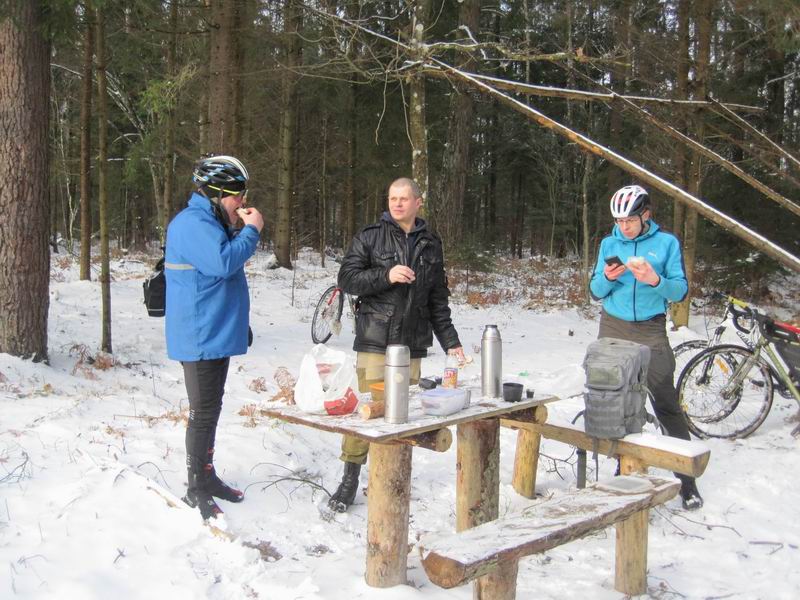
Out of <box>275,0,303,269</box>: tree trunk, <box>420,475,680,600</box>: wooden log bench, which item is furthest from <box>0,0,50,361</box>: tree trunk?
<box>275,0,303,269</box>: tree trunk

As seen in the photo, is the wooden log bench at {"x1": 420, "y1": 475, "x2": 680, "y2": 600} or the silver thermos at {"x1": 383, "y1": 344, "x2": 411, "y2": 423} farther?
the silver thermos at {"x1": 383, "y1": 344, "x2": 411, "y2": 423}

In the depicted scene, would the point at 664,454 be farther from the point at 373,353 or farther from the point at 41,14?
the point at 41,14

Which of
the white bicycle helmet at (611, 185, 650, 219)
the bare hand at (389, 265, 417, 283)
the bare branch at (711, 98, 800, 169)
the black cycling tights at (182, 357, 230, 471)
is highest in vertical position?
the bare branch at (711, 98, 800, 169)

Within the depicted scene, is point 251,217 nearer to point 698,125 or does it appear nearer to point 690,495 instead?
point 690,495

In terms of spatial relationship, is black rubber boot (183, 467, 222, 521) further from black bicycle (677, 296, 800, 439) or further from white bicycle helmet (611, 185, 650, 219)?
black bicycle (677, 296, 800, 439)

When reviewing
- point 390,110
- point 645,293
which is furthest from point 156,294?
point 390,110

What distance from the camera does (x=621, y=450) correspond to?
4.26 m

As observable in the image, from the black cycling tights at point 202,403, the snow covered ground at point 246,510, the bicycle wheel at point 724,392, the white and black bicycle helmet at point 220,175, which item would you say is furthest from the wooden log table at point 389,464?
the bicycle wheel at point 724,392

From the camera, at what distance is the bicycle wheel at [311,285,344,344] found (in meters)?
9.95

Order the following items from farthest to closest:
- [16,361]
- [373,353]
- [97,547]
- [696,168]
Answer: [696,168], [16,361], [373,353], [97,547]

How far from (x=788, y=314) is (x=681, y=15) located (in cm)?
716

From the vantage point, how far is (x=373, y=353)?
437cm

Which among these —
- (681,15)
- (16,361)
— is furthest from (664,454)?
(681,15)

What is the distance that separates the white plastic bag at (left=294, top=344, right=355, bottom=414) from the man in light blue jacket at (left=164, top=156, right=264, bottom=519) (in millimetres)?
624
